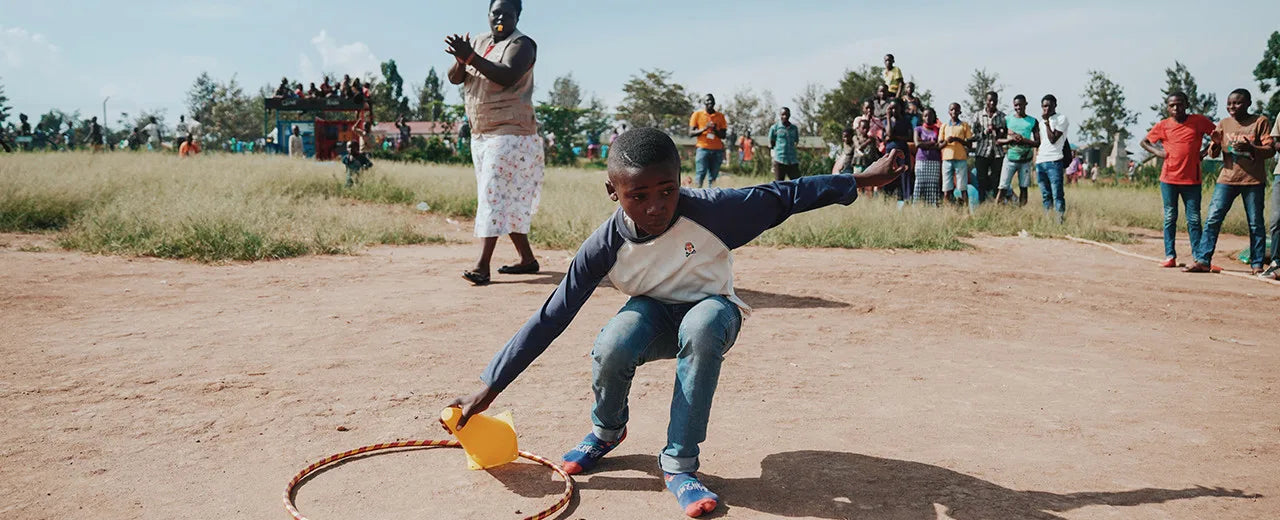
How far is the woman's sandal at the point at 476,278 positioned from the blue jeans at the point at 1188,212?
672 cm

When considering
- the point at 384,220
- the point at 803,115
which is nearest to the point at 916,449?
the point at 384,220

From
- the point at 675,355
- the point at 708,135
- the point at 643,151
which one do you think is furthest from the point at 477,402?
the point at 708,135

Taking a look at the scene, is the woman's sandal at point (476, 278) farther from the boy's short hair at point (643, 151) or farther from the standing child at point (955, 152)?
the standing child at point (955, 152)

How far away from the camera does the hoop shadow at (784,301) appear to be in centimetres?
594

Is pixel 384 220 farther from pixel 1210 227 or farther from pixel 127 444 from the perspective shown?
pixel 1210 227

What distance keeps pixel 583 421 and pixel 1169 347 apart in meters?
3.59

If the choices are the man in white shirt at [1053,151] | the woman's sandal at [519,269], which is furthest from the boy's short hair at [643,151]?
the man in white shirt at [1053,151]

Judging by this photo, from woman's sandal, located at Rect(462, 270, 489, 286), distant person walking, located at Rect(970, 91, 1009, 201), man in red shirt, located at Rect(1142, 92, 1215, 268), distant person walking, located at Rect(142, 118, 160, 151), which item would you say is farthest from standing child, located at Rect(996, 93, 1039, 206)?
distant person walking, located at Rect(142, 118, 160, 151)

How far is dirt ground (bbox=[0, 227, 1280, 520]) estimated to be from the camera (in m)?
2.79

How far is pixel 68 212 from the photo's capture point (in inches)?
382

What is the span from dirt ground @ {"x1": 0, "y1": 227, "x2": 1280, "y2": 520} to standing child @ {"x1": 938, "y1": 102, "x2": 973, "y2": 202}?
19.5 feet

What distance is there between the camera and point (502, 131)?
21.4ft

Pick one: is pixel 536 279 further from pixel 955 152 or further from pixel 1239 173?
pixel 955 152

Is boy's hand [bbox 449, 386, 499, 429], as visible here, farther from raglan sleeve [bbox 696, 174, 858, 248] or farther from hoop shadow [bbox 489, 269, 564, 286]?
hoop shadow [bbox 489, 269, 564, 286]
